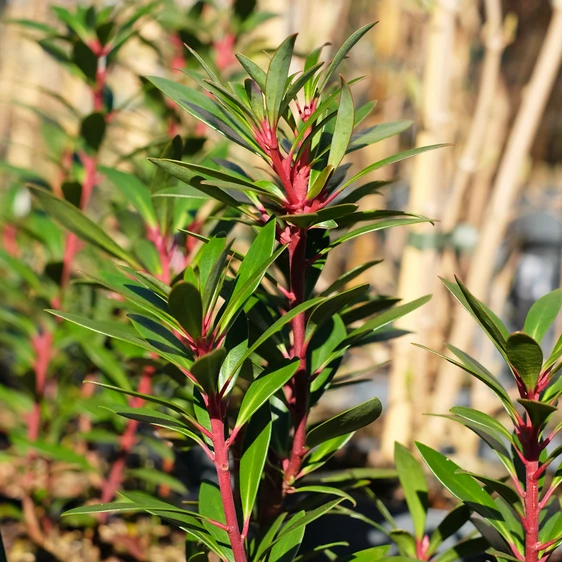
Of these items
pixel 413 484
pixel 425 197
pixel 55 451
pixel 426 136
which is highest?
pixel 426 136

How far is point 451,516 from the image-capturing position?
578mm

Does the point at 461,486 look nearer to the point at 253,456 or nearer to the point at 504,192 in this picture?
the point at 253,456

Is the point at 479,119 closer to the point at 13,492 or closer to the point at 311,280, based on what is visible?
the point at 311,280

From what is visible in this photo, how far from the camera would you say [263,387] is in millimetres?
469

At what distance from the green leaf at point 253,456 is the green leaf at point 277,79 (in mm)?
229

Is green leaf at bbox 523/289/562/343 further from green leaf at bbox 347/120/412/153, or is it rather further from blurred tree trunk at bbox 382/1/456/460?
blurred tree trunk at bbox 382/1/456/460

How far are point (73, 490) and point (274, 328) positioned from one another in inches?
36.8

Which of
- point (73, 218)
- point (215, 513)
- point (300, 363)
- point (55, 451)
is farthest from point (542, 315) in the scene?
point (55, 451)

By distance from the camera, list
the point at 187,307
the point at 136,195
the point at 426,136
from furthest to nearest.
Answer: the point at 426,136 → the point at 136,195 → the point at 187,307

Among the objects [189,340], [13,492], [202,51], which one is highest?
[202,51]

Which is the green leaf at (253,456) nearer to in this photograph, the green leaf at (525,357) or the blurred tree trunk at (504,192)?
the green leaf at (525,357)

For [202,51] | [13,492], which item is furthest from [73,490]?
[202,51]

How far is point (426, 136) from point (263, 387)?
0.78 meters

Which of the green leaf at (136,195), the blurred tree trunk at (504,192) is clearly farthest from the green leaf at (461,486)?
the blurred tree trunk at (504,192)
